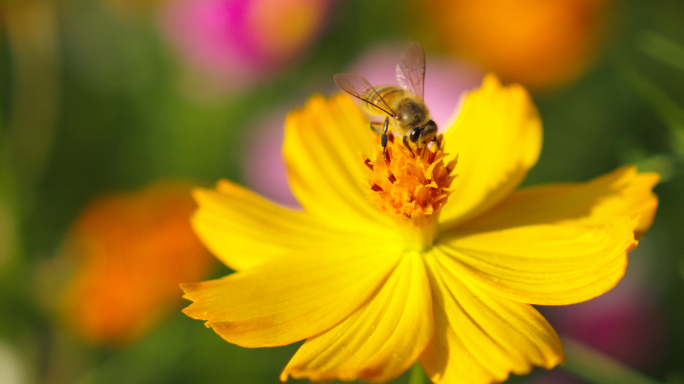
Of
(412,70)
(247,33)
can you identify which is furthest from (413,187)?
(247,33)

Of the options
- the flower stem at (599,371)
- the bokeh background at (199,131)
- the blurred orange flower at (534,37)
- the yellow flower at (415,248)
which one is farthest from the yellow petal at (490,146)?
the blurred orange flower at (534,37)

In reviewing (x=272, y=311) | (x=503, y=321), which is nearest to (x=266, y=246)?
(x=272, y=311)

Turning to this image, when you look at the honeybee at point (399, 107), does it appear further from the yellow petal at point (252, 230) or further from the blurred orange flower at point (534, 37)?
the blurred orange flower at point (534, 37)

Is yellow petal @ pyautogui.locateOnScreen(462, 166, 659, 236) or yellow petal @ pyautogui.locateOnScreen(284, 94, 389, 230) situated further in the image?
yellow petal @ pyautogui.locateOnScreen(284, 94, 389, 230)

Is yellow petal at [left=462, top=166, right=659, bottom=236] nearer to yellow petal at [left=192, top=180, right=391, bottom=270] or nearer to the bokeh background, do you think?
yellow petal at [left=192, top=180, right=391, bottom=270]

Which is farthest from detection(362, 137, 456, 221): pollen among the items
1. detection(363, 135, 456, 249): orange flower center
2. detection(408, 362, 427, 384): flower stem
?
detection(408, 362, 427, 384): flower stem

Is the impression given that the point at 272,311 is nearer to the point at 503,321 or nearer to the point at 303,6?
the point at 503,321

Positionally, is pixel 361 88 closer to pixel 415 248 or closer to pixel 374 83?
pixel 415 248
